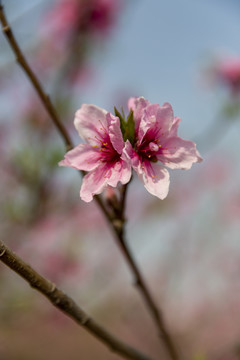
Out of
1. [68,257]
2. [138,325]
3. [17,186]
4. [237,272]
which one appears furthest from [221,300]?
[17,186]

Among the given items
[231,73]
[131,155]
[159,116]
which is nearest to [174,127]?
[159,116]

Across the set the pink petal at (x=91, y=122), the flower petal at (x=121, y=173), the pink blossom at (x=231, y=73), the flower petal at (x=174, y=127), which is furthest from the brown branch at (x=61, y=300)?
the pink blossom at (x=231, y=73)

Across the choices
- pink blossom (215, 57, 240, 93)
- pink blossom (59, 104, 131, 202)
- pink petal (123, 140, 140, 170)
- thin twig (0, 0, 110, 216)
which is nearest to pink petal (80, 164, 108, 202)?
pink blossom (59, 104, 131, 202)

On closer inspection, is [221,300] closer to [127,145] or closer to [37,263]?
[37,263]

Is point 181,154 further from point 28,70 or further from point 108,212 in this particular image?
point 28,70

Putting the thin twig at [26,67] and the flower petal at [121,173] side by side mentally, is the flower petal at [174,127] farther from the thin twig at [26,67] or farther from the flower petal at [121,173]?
the thin twig at [26,67]

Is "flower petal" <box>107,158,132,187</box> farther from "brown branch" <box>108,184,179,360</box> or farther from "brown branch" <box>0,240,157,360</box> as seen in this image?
"brown branch" <box>0,240,157,360</box>
